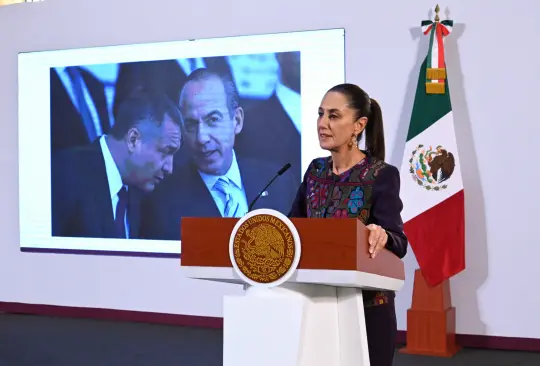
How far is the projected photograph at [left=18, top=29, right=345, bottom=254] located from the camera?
591cm

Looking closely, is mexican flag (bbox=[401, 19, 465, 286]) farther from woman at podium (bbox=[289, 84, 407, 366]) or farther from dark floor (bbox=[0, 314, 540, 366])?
woman at podium (bbox=[289, 84, 407, 366])

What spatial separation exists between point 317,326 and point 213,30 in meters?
4.59

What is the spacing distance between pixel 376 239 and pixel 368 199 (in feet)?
0.80

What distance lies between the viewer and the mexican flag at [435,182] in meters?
5.10

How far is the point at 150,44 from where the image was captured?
21.1ft

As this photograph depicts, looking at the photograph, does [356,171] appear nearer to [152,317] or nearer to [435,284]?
[435,284]

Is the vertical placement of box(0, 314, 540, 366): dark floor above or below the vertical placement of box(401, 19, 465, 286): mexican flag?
below

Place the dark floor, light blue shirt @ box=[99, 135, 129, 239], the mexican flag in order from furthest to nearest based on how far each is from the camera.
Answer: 1. light blue shirt @ box=[99, 135, 129, 239]
2. the mexican flag
3. the dark floor

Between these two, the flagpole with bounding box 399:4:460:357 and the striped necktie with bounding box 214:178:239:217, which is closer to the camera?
the flagpole with bounding box 399:4:460:357

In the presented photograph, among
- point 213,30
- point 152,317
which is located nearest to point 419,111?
point 213,30

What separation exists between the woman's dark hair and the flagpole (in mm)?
2944

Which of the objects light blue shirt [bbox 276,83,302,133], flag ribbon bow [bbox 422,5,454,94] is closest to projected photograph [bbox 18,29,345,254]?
light blue shirt [bbox 276,83,302,133]

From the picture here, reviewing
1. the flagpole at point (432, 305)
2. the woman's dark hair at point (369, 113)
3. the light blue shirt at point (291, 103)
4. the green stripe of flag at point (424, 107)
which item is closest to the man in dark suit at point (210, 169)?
the light blue shirt at point (291, 103)

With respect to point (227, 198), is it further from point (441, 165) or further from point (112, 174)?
point (441, 165)
